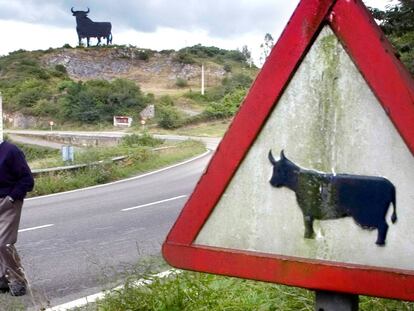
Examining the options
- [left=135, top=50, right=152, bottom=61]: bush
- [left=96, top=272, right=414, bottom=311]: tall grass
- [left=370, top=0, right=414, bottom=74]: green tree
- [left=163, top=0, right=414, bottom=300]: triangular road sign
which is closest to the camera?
[left=163, top=0, right=414, bottom=300]: triangular road sign

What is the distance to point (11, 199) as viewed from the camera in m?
5.42

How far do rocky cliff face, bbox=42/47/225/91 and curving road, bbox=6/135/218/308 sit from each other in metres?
64.0

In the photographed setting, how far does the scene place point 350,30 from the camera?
1475mm

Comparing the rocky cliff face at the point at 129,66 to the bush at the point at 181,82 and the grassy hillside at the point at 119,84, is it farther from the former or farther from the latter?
the bush at the point at 181,82

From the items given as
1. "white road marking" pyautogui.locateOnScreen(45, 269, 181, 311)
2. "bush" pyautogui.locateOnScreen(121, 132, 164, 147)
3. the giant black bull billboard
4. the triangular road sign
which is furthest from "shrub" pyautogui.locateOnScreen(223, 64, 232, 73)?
the triangular road sign

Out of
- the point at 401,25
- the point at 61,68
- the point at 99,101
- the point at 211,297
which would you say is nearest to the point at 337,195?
the point at 211,297

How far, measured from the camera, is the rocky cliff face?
7956cm

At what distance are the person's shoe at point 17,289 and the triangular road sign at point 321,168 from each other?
4.20 m

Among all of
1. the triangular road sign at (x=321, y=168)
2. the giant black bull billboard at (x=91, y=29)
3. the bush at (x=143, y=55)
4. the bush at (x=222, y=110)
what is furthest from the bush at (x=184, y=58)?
the triangular road sign at (x=321, y=168)

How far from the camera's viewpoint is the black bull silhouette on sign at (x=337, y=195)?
1437 millimetres

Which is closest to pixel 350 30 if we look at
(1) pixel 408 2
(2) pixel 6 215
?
(2) pixel 6 215

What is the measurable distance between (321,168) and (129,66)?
8484 centimetres

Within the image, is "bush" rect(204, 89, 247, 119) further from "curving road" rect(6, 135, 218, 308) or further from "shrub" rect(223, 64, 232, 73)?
"curving road" rect(6, 135, 218, 308)

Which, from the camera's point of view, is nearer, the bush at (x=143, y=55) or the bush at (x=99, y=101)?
the bush at (x=99, y=101)
